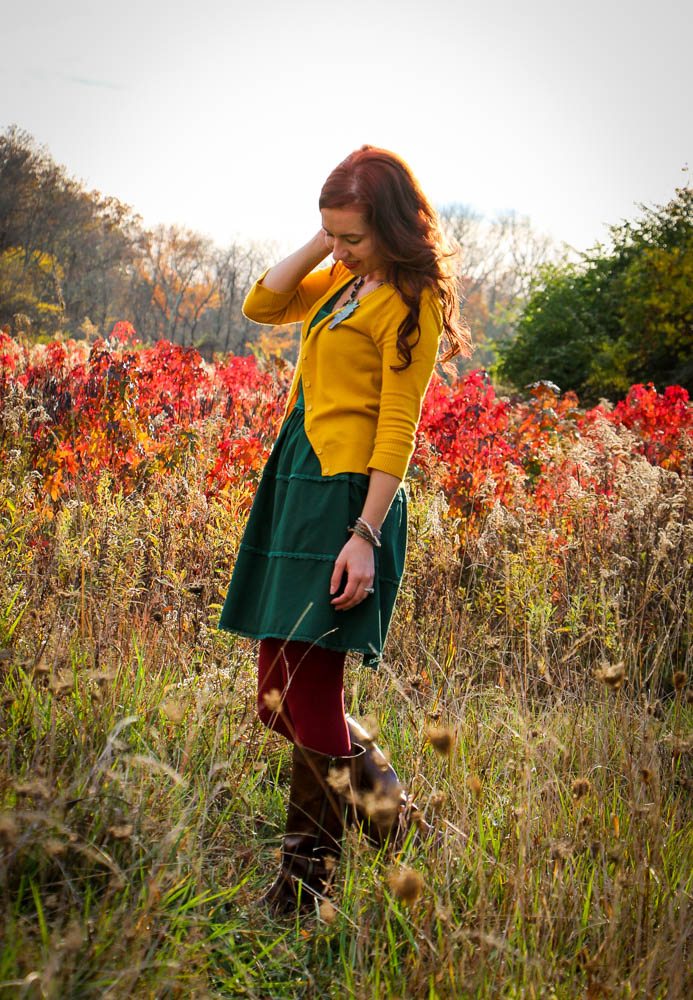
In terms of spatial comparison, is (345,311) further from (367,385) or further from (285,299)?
(285,299)

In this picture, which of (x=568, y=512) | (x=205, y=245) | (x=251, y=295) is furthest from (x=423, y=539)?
(x=205, y=245)

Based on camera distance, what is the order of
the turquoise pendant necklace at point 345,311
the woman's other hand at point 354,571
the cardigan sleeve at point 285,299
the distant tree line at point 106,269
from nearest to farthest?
the woman's other hand at point 354,571, the turquoise pendant necklace at point 345,311, the cardigan sleeve at point 285,299, the distant tree line at point 106,269

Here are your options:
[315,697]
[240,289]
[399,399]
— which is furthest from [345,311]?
[240,289]

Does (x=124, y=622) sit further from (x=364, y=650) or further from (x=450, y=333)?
(x=450, y=333)

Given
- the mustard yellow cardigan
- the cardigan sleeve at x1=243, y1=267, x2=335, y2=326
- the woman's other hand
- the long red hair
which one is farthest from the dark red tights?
the cardigan sleeve at x1=243, y1=267, x2=335, y2=326

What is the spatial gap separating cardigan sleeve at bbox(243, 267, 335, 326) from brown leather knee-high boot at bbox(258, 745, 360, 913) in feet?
3.96

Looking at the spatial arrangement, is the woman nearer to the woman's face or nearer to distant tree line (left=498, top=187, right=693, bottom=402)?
the woman's face

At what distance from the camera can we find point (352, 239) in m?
2.08

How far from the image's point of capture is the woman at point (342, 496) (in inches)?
79.3

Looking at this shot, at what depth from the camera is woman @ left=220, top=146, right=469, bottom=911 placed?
2014 mm

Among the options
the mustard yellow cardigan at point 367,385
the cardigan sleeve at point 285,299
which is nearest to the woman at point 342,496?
the mustard yellow cardigan at point 367,385

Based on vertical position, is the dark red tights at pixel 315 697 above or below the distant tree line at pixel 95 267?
below

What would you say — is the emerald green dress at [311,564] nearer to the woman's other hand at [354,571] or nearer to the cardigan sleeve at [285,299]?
the woman's other hand at [354,571]

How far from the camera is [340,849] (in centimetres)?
223
